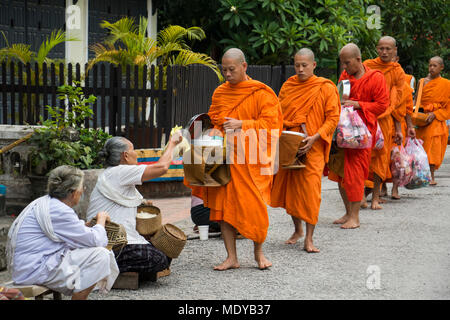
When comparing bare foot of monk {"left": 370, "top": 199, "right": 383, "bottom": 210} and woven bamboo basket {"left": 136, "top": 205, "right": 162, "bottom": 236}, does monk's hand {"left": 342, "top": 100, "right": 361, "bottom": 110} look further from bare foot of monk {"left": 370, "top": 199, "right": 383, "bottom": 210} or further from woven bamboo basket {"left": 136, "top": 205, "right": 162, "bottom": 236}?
woven bamboo basket {"left": 136, "top": 205, "right": 162, "bottom": 236}

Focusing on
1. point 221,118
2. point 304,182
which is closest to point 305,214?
point 304,182

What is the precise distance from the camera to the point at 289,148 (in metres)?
7.20

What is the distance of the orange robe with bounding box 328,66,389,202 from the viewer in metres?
8.62

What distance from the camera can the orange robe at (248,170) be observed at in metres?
6.49

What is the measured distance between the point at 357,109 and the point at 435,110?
4042mm

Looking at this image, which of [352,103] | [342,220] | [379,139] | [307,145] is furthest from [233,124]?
[379,139]

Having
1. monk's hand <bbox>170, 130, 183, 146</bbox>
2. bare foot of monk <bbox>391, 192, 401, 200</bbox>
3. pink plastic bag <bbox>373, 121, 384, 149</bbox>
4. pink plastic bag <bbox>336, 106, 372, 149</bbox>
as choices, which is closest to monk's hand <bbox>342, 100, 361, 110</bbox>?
pink plastic bag <bbox>336, 106, 372, 149</bbox>

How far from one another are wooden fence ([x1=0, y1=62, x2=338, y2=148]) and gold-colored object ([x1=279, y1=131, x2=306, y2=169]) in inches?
126

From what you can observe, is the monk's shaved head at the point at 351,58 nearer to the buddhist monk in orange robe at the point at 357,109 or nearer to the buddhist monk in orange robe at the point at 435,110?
the buddhist monk in orange robe at the point at 357,109

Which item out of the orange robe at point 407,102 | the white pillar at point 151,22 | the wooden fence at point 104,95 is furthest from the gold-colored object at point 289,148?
the white pillar at point 151,22

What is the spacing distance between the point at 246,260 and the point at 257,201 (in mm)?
772

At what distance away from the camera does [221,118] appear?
6676 mm

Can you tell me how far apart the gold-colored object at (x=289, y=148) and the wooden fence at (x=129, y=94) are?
3.21 meters

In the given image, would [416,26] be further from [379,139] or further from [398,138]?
[379,139]
